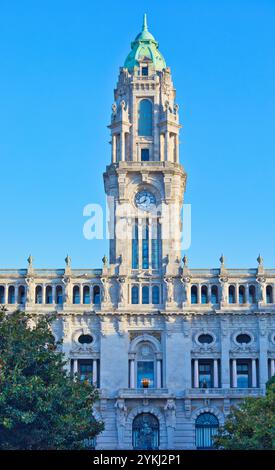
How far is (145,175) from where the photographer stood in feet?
330

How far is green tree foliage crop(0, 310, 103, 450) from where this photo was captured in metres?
62.6

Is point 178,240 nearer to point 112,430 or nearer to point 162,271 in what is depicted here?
point 162,271

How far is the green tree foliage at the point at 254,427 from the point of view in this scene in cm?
6134

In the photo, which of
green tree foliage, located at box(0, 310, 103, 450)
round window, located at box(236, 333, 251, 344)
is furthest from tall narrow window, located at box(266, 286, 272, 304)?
green tree foliage, located at box(0, 310, 103, 450)

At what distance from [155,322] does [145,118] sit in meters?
25.2

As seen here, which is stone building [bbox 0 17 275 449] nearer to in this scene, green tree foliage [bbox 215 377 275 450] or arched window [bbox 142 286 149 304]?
arched window [bbox 142 286 149 304]

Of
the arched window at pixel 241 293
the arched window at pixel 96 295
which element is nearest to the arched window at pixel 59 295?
the arched window at pixel 96 295

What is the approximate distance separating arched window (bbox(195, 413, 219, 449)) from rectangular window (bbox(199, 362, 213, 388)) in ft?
11.9

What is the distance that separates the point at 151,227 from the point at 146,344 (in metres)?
13.6

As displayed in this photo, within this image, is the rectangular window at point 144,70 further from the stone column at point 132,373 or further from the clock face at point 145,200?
the stone column at point 132,373

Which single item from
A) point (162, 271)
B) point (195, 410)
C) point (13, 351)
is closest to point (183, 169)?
point (162, 271)

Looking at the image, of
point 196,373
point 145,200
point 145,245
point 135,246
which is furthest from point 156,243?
point 196,373
